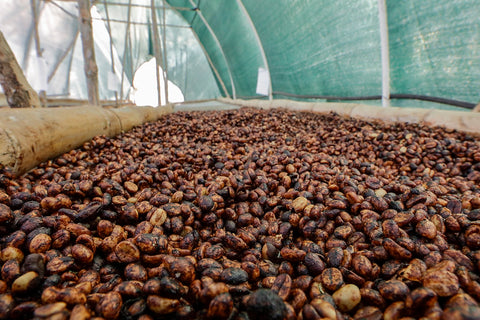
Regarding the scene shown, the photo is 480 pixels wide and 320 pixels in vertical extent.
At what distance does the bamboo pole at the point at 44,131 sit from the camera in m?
1.52

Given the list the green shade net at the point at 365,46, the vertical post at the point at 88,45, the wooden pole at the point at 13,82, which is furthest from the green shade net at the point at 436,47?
the wooden pole at the point at 13,82

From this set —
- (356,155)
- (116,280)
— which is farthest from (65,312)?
(356,155)

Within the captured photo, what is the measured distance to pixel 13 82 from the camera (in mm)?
2371

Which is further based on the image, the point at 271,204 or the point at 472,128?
the point at 472,128

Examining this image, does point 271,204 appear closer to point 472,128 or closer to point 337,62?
point 472,128

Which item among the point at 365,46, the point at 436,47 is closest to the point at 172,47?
the point at 365,46

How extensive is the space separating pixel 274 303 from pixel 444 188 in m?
1.43

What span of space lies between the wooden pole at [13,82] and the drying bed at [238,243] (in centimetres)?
113

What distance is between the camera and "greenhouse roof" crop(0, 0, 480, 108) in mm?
2943

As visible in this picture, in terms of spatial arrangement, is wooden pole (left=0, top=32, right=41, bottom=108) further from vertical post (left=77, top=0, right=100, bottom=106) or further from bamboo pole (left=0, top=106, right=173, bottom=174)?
vertical post (left=77, top=0, right=100, bottom=106)

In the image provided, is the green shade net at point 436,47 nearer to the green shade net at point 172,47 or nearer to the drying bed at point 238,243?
the drying bed at point 238,243

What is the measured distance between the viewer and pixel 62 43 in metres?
10.4

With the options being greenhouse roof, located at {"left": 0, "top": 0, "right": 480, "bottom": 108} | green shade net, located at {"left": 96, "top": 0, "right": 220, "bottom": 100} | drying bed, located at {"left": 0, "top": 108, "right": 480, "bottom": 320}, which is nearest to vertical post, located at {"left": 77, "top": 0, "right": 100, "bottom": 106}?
greenhouse roof, located at {"left": 0, "top": 0, "right": 480, "bottom": 108}

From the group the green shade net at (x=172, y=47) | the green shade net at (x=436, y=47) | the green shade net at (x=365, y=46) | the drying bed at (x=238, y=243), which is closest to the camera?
the drying bed at (x=238, y=243)
